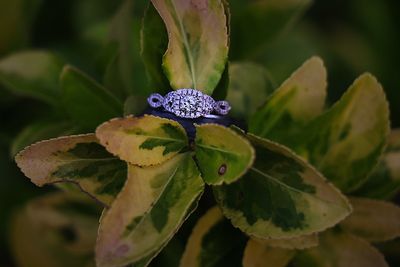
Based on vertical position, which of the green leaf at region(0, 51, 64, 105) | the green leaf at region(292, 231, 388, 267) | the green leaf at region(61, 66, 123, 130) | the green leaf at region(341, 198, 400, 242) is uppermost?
the green leaf at region(61, 66, 123, 130)

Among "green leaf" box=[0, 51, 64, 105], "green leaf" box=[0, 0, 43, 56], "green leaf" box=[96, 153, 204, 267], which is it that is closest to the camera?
"green leaf" box=[96, 153, 204, 267]

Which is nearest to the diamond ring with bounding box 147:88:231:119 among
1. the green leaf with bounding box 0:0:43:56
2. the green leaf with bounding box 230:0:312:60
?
the green leaf with bounding box 230:0:312:60

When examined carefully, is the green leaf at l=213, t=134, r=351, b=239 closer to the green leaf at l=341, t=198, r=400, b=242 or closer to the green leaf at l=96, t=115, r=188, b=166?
the green leaf at l=96, t=115, r=188, b=166

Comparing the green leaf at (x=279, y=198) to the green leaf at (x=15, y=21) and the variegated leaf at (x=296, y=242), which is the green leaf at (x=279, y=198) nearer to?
the variegated leaf at (x=296, y=242)

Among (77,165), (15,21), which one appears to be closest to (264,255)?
(77,165)

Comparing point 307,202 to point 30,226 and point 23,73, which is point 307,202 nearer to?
point 23,73

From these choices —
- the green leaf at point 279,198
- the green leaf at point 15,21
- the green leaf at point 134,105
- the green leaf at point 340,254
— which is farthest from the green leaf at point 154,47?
the green leaf at point 15,21

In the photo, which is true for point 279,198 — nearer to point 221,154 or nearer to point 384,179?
point 221,154
